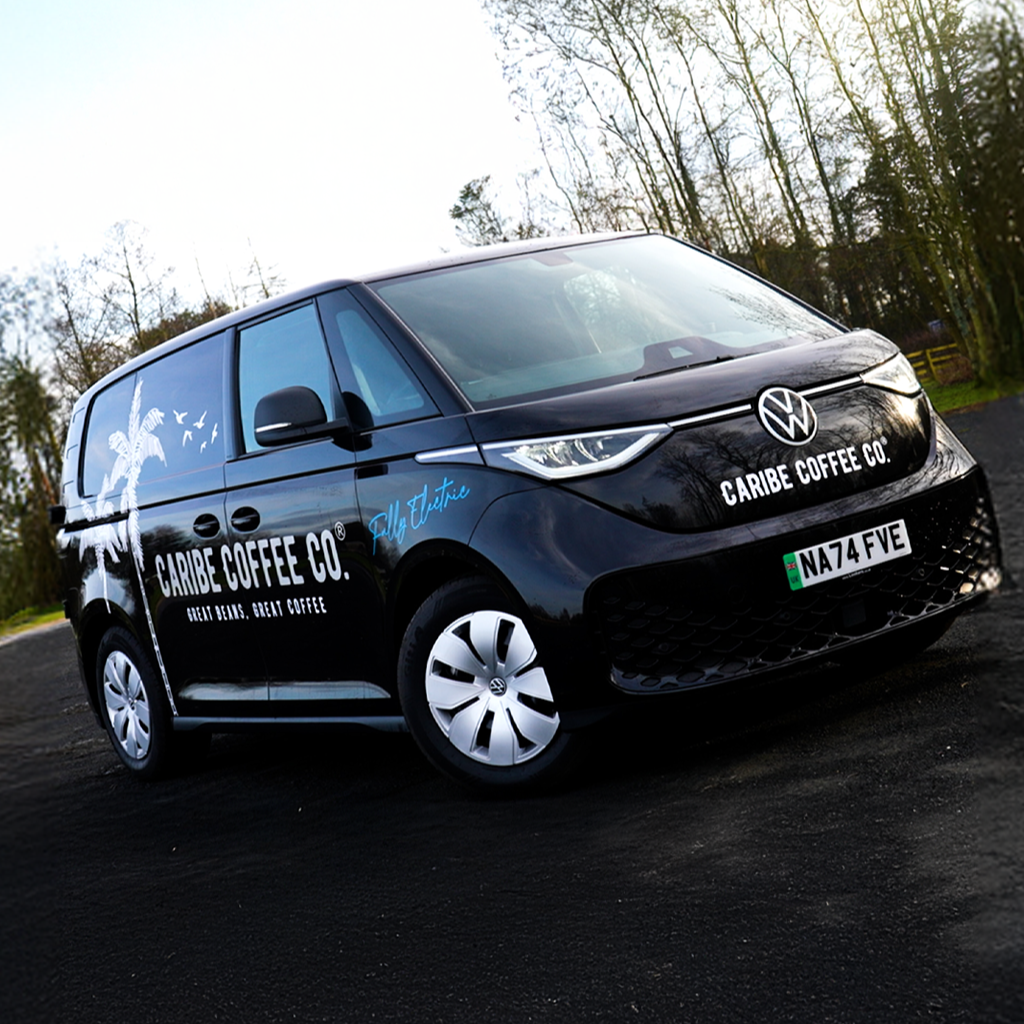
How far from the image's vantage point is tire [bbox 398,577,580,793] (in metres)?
3.97

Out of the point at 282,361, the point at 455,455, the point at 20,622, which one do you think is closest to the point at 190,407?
the point at 282,361

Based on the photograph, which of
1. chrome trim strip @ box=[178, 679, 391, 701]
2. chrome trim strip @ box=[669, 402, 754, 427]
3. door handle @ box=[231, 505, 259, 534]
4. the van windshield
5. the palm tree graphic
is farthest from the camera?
the palm tree graphic

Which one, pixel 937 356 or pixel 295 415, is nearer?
pixel 937 356

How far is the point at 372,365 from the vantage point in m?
4.61

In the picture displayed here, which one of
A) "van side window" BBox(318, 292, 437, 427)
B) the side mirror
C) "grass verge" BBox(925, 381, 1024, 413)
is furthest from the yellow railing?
the side mirror

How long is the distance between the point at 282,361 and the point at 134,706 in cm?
205

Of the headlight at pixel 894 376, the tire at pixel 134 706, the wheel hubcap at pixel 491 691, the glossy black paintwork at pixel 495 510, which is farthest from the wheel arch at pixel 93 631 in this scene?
the headlight at pixel 894 376

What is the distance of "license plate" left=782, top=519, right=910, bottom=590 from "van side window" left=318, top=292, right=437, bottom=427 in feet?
4.10

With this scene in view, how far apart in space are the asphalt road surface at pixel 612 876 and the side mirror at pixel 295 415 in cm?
127

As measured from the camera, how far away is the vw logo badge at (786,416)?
3820 mm

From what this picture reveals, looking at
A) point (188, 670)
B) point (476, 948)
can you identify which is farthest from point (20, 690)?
point (188, 670)

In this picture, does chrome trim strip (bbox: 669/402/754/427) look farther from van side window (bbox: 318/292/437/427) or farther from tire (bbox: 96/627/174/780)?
tire (bbox: 96/627/174/780)

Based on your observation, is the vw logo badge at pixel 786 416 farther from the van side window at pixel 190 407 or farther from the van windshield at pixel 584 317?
the van side window at pixel 190 407

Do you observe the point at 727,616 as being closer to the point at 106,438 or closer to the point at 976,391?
the point at 976,391
